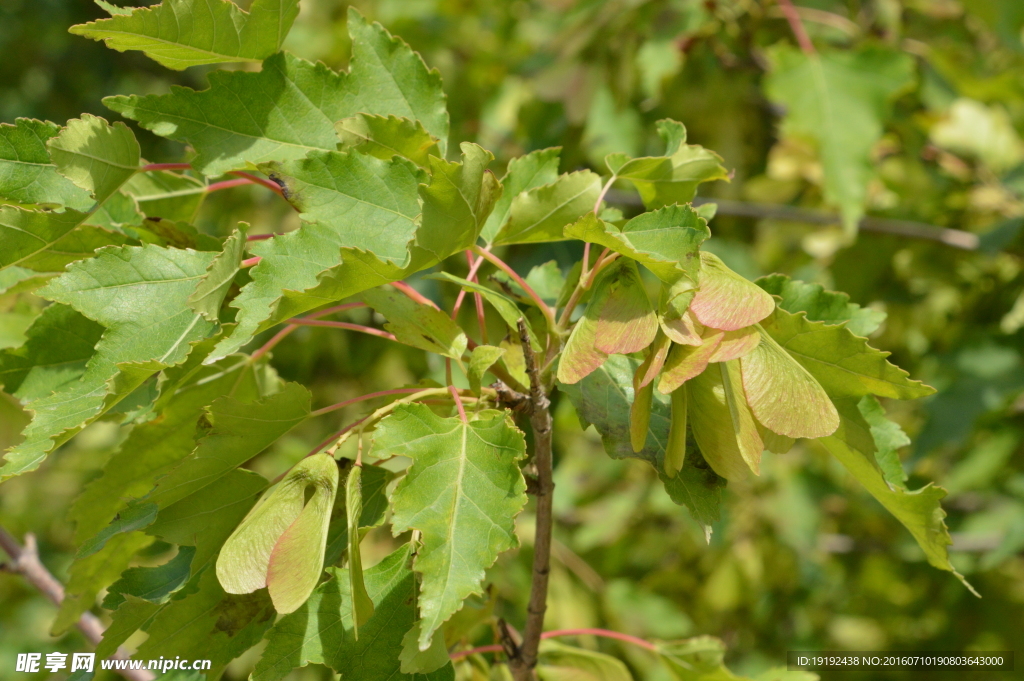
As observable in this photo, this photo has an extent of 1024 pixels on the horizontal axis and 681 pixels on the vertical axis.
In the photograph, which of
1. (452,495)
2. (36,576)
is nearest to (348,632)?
(452,495)

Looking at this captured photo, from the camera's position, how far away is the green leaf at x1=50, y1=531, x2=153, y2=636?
1031 millimetres

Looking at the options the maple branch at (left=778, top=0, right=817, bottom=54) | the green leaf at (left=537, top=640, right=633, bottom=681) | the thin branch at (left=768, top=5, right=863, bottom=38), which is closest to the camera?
the green leaf at (left=537, top=640, right=633, bottom=681)

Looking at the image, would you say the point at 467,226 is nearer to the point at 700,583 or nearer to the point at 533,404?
the point at 533,404

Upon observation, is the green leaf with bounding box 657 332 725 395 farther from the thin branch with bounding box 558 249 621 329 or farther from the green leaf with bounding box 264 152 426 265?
the green leaf with bounding box 264 152 426 265

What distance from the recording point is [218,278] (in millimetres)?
754

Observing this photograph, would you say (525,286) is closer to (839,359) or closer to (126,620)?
(839,359)

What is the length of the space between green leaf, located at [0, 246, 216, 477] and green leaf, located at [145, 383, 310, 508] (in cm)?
8

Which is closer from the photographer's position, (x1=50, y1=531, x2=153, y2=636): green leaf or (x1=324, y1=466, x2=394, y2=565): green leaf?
(x1=324, y1=466, x2=394, y2=565): green leaf

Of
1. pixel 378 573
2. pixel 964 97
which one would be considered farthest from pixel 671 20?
pixel 378 573

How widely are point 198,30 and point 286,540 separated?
20.2 inches

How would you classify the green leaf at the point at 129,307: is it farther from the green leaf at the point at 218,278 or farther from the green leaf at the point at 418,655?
the green leaf at the point at 418,655

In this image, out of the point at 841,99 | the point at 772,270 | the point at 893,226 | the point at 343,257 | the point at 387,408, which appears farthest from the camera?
the point at 772,270

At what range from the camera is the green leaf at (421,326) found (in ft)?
2.76

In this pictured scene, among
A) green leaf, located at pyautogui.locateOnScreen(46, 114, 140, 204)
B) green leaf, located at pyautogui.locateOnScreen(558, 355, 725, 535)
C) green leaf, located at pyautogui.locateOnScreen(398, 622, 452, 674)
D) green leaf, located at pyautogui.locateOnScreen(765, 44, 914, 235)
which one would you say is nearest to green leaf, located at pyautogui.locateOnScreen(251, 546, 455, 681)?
green leaf, located at pyautogui.locateOnScreen(398, 622, 452, 674)
